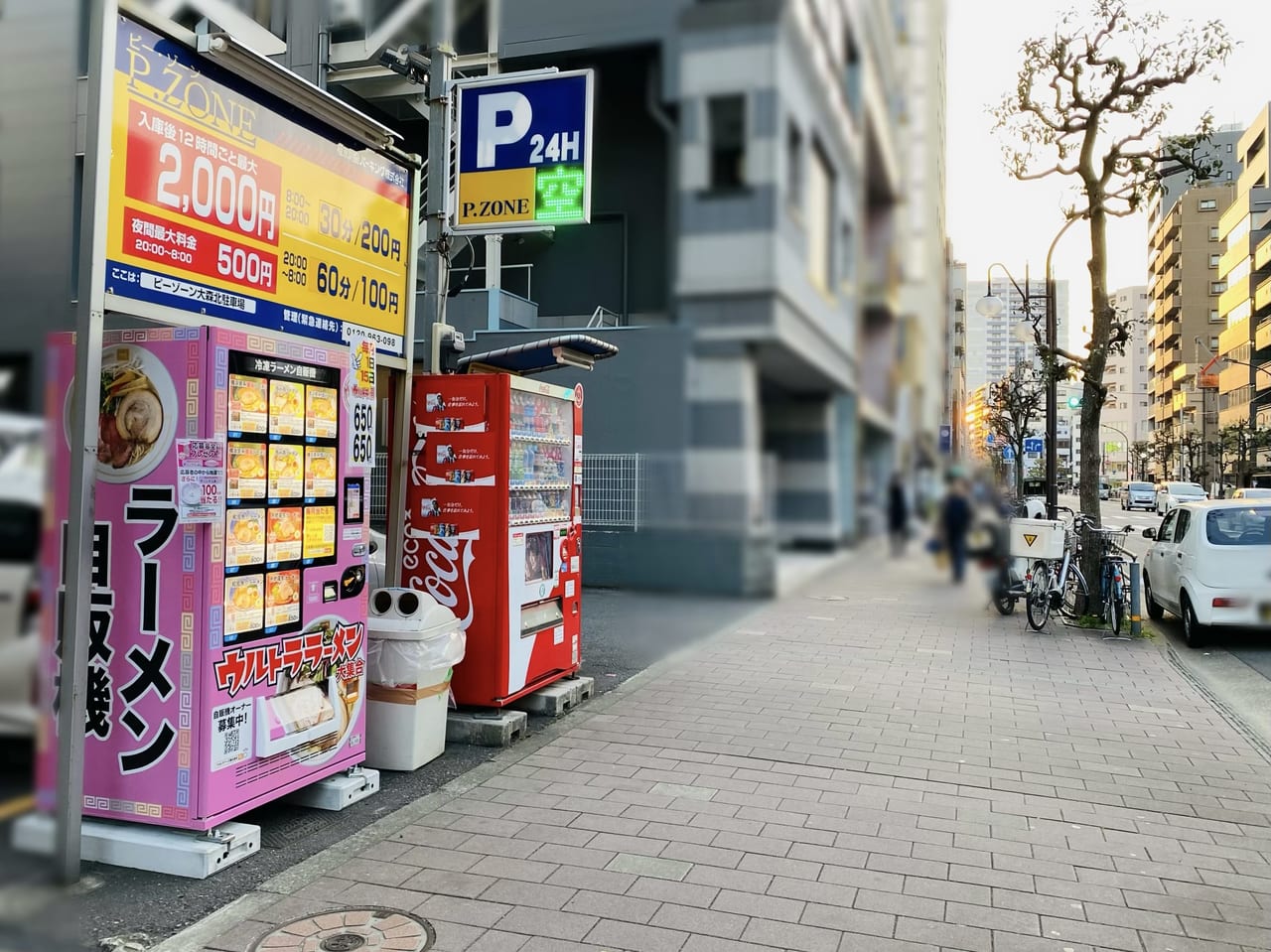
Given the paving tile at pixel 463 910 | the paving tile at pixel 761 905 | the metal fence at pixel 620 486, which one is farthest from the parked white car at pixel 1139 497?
the metal fence at pixel 620 486

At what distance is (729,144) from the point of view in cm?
70

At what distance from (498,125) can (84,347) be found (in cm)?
251

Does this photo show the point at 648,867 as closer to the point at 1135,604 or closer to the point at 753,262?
A: the point at 753,262

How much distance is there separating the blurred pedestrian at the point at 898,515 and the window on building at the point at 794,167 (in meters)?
0.26

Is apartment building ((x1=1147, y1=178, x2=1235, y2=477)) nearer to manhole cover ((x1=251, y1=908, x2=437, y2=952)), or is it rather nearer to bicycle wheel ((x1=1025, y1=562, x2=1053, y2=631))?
bicycle wheel ((x1=1025, y1=562, x2=1053, y2=631))

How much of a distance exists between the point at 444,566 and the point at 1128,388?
4.68 metres

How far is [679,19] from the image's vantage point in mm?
752

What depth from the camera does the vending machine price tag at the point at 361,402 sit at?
5391 millimetres

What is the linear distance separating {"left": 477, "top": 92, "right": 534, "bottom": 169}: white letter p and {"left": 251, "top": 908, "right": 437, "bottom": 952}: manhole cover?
2.92 m

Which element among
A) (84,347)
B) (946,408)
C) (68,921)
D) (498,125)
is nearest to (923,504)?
(946,408)

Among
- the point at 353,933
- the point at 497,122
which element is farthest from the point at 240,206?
the point at 353,933

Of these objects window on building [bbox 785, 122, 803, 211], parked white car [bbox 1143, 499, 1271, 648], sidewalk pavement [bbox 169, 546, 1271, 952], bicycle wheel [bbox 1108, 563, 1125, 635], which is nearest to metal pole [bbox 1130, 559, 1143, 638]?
bicycle wheel [bbox 1108, 563, 1125, 635]

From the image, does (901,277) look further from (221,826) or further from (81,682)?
(221,826)

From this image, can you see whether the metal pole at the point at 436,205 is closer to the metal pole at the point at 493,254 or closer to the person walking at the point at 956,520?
the metal pole at the point at 493,254
